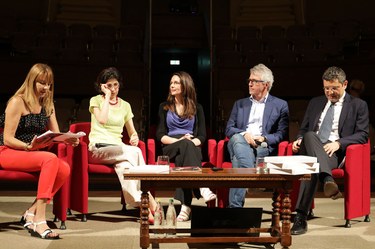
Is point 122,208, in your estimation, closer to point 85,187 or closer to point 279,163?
point 85,187

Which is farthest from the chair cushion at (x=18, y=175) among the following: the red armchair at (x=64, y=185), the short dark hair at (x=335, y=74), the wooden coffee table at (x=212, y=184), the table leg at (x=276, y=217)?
the short dark hair at (x=335, y=74)

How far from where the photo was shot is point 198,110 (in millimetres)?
5195

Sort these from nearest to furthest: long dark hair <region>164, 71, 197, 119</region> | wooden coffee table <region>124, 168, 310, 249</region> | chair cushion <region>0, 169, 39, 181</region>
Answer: wooden coffee table <region>124, 168, 310, 249</region> → chair cushion <region>0, 169, 39, 181</region> → long dark hair <region>164, 71, 197, 119</region>

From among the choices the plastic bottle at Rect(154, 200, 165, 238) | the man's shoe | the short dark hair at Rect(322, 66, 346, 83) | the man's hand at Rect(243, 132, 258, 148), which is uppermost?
the short dark hair at Rect(322, 66, 346, 83)

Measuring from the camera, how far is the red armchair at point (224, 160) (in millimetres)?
4691

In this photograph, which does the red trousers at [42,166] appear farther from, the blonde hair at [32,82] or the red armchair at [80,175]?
the red armchair at [80,175]

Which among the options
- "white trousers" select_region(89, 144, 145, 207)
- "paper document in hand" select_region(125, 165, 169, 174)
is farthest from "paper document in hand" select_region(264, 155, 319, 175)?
"white trousers" select_region(89, 144, 145, 207)

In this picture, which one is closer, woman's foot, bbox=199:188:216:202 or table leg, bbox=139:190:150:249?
table leg, bbox=139:190:150:249

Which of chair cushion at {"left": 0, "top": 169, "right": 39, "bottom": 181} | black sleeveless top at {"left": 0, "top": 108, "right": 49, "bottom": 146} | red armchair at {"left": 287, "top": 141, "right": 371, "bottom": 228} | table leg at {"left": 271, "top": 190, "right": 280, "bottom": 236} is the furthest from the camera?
red armchair at {"left": 287, "top": 141, "right": 371, "bottom": 228}

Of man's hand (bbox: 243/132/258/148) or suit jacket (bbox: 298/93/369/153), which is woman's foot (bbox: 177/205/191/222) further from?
suit jacket (bbox: 298/93/369/153)

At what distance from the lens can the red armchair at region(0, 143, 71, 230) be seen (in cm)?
418

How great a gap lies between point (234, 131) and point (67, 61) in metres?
4.34

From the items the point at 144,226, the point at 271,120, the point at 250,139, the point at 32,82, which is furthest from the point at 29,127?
the point at 271,120

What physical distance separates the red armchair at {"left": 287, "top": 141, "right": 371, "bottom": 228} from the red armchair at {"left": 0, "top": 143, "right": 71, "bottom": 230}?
157 cm
